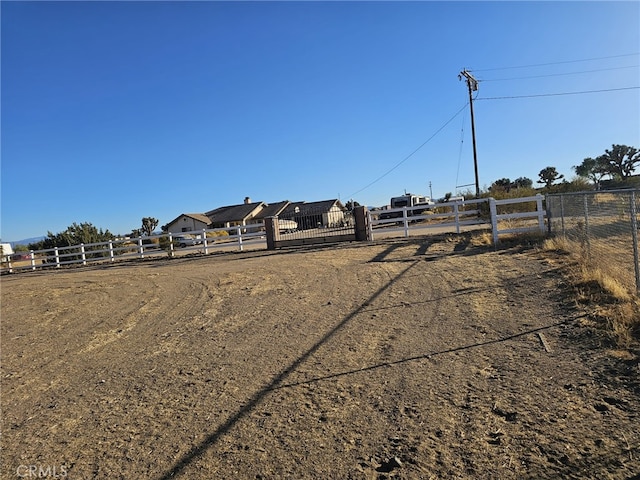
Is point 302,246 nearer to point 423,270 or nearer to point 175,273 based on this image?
point 175,273

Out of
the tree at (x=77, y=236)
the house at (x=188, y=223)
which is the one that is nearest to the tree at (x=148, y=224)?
the house at (x=188, y=223)

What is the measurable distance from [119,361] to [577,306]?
21.3 feet

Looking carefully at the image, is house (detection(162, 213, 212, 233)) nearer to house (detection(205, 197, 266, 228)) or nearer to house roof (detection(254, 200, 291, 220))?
house (detection(205, 197, 266, 228))

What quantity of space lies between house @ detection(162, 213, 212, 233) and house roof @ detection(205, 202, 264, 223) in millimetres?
1950

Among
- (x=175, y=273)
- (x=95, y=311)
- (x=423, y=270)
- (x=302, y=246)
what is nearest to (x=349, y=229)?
(x=302, y=246)

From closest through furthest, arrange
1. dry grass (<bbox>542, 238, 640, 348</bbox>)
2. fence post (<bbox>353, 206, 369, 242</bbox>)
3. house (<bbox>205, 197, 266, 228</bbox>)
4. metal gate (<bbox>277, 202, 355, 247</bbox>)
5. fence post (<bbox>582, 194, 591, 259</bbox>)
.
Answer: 1. dry grass (<bbox>542, 238, 640, 348</bbox>)
2. fence post (<bbox>582, 194, 591, 259</bbox>)
3. fence post (<bbox>353, 206, 369, 242</bbox>)
4. metal gate (<bbox>277, 202, 355, 247</bbox>)
5. house (<bbox>205, 197, 266, 228</bbox>)

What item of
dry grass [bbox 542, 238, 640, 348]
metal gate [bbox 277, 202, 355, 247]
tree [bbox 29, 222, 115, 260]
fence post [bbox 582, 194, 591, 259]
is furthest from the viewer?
tree [bbox 29, 222, 115, 260]

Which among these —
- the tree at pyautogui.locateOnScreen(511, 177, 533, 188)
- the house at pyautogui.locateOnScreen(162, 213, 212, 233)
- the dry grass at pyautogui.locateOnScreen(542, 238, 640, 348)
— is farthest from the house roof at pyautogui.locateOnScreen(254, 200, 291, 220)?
the dry grass at pyautogui.locateOnScreen(542, 238, 640, 348)

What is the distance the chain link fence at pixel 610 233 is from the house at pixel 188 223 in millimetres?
64031

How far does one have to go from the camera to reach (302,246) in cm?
1927

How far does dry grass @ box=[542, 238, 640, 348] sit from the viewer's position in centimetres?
509

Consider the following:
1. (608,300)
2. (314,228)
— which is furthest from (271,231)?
(608,300)

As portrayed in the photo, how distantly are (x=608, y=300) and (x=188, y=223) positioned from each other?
69988mm

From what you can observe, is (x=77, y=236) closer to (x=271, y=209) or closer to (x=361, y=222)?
(x=361, y=222)
